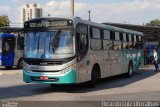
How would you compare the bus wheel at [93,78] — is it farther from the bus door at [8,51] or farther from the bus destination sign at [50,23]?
the bus door at [8,51]

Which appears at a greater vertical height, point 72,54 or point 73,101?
point 72,54

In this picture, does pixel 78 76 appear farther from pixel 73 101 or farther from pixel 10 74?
pixel 10 74

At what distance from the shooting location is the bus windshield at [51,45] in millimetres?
14359

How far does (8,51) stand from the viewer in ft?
97.0

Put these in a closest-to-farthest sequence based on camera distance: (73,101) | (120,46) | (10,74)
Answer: (73,101) < (120,46) < (10,74)

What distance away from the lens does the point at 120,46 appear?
2109cm

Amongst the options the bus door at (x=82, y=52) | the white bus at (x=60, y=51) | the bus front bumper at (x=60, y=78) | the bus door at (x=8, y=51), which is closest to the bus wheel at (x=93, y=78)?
the white bus at (x=60, y=51)

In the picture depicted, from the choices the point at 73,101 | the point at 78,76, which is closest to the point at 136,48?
the point at 78,76

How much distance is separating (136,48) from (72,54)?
1153 cm

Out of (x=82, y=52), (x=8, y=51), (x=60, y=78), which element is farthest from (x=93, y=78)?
(x=8, y=51)

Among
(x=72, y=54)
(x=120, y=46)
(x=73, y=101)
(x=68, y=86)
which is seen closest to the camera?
(x=73, y=101)

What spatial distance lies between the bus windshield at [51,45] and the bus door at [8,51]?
48.7ft

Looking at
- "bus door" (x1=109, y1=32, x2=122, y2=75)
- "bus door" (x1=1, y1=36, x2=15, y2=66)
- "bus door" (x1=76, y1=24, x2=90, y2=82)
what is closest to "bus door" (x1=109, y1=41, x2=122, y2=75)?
"bus door" (x1=109, y1=32, x2=122, y2=75)

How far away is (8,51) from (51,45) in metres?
15.8
